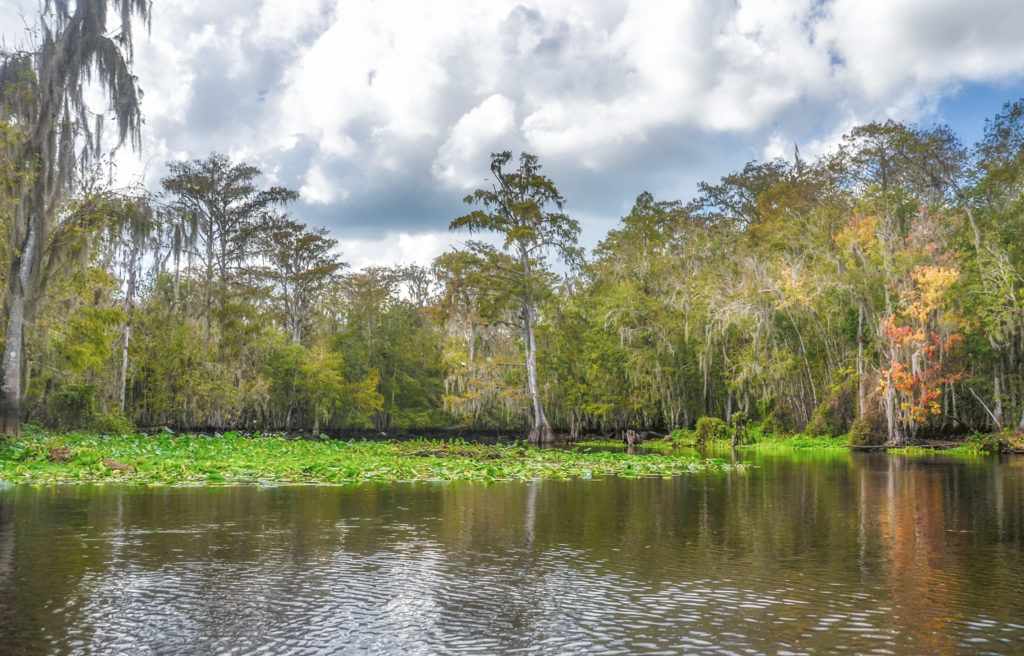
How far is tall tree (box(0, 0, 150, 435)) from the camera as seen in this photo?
58.7ft

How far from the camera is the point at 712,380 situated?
40688 mm

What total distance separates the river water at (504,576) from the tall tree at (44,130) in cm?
978

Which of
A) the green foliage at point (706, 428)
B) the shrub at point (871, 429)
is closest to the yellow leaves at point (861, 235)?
the shrub at point (871, 429)

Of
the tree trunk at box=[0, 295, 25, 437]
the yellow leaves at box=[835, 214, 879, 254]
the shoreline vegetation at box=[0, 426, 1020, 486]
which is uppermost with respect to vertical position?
the yellow leaves at box=[835, 214, 879, 254]

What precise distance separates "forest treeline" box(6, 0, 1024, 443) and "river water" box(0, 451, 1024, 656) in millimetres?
12439

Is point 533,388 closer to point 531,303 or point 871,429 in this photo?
point 531,303

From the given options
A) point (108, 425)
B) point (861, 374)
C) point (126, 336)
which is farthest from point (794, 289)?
point (126, 336)

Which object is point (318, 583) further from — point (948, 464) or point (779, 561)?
point (948, 464)

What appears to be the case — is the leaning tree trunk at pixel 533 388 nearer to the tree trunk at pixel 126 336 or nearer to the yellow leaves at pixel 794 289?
the yellow leaves at pixel 794 289

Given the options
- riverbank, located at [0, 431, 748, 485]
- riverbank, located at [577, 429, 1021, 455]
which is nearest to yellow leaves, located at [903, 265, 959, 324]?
riverbank, located at [577, 429, 1021, 455]

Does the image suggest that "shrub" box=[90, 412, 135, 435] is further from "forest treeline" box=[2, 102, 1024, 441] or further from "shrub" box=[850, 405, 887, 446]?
"shrub" box=[850, 405, 887, 446]

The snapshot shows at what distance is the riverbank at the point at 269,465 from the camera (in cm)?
1329

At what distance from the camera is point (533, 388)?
124 ft

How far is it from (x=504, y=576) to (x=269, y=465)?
1108 cm
